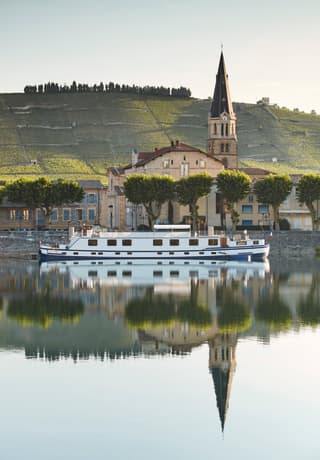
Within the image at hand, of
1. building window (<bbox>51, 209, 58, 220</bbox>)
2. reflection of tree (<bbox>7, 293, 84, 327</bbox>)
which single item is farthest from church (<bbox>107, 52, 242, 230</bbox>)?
reflection of tree (<bbox>7, 293, 84, 327</bbox>)

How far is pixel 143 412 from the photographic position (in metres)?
28.6

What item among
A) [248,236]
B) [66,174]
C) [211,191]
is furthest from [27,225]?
[66,174]

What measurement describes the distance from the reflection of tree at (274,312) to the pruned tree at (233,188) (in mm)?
44657

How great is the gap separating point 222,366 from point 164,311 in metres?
14.4

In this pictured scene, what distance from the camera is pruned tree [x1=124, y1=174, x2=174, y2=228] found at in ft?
329

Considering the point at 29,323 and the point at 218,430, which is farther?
the point at 29,323

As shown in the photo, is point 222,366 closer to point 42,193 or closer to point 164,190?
point 164,190

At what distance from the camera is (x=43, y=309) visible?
1987 inches

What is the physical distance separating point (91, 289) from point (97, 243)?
2684cm

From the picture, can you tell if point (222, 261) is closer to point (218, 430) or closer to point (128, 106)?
point (218, 430)

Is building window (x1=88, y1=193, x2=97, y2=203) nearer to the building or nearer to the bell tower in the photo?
the building

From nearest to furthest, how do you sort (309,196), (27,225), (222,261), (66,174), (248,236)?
(222,261) < (248,236) < (309,196) < (27,225) < (66,174)

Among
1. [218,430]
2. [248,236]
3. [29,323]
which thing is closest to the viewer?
[218,430]

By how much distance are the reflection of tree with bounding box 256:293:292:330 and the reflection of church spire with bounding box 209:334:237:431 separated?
13.4 feet
